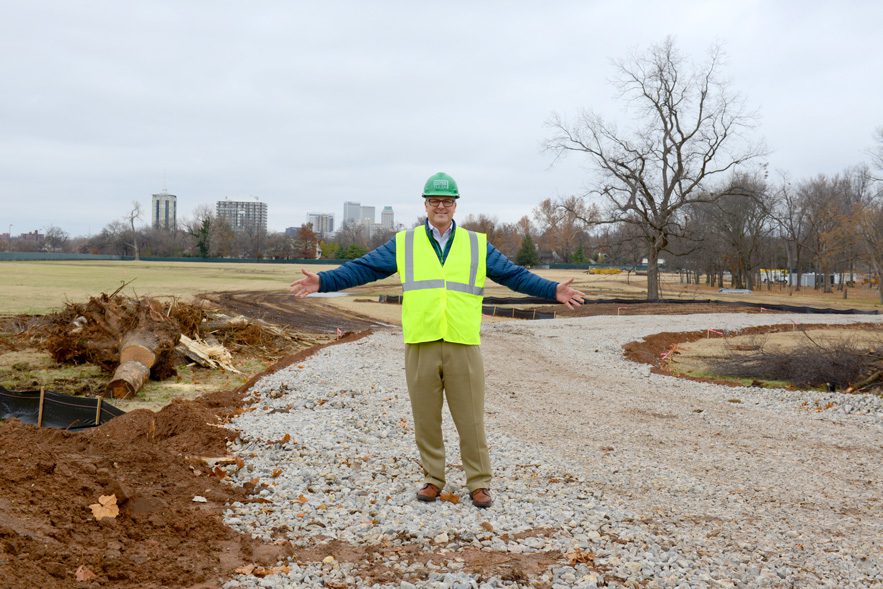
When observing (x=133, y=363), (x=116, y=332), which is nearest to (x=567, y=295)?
(x=133, y=363)

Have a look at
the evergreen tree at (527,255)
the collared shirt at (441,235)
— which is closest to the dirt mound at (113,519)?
the collared shirt at (441,235)

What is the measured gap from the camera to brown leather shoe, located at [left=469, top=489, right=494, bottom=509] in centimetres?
530

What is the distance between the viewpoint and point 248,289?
45.8m

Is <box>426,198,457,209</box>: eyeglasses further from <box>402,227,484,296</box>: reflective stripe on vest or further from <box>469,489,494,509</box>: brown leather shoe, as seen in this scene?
<box>469,489,494,509</box>: brown leather shoe

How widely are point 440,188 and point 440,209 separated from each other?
0.15 m

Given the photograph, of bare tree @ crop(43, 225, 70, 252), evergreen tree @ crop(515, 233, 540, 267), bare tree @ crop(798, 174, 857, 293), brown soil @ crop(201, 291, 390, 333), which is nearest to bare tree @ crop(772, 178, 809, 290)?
bare tree @ crop(798, 174, 857, 293)

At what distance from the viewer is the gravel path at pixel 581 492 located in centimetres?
434

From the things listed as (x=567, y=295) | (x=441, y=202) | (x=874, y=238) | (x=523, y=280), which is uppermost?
(x=874, y=238)

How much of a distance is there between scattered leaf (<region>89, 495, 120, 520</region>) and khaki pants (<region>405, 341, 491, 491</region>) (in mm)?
2053

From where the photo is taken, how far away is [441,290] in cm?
525

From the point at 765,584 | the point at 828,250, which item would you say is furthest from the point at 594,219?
the point at 765,584

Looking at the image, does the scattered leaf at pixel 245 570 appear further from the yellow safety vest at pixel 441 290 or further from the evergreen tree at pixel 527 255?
the evergreen tree at pixel 527 255

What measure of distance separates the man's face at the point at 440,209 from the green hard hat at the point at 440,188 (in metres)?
0.04

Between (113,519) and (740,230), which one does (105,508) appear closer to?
(113,519)
